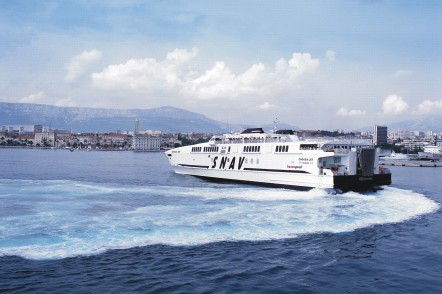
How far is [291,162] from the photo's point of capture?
41.1 metres

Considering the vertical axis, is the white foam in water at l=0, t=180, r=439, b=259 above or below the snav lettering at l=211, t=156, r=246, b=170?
below

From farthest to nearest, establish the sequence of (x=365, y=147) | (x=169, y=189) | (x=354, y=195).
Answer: (x=365, y=147), (x=169, y=189), (x=354, y=195)

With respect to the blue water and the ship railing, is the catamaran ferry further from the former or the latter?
the blue water

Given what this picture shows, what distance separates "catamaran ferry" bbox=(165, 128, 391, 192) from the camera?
126 feet

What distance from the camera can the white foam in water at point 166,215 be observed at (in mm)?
18188

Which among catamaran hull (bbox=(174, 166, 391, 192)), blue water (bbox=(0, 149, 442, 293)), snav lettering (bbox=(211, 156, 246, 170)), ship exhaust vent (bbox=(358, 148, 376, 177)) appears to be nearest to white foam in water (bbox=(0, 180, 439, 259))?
blue water (bbox=(0, 149, 442, 293))

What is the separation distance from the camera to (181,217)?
77.2ft

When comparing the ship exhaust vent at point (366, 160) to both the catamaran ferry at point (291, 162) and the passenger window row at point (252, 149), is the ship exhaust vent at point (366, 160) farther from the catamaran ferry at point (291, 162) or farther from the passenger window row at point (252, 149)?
the passenger window row at point (252, 149)

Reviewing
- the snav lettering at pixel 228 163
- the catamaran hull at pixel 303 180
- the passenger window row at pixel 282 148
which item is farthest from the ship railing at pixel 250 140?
the catamaran hull at pixel 303 180

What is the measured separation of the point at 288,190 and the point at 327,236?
19.4 meters

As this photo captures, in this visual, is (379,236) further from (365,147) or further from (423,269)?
(365,147)

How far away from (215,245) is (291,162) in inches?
962

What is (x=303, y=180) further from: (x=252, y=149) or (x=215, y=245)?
(x=215, y=245)

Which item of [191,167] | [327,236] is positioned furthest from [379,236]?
[191,167]
